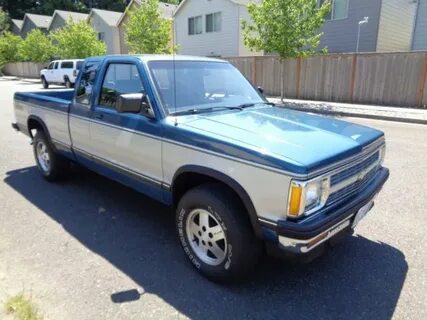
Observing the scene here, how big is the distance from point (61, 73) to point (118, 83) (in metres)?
23.5

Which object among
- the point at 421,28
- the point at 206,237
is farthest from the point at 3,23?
the point at 206,237

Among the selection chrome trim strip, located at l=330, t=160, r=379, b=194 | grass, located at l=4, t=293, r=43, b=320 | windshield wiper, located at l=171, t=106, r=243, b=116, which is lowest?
grass, located at l=4, t=293, r=43, b=320

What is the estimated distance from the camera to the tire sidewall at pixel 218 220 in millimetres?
2801

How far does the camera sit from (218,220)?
2.88m

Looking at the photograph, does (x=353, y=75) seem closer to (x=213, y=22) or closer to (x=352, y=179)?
(x=352, y=179)

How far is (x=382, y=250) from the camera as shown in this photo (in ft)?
11.6

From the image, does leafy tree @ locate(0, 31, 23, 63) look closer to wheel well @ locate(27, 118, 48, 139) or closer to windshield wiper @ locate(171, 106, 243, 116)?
wheel well @ locate(27, 118, 48, 139)

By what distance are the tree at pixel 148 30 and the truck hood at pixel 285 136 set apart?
20.5m

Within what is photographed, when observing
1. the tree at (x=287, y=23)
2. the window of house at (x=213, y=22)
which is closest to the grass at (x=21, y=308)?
the tree at (x=287, y=23)

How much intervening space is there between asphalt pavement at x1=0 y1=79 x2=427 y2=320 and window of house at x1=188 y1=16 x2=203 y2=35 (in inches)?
1004

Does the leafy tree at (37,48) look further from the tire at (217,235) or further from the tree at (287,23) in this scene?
the tire at (217,235)

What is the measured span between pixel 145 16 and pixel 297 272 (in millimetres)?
22234

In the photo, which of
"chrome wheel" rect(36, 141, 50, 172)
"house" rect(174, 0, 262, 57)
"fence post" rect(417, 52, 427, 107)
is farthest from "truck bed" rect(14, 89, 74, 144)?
"house" rect(174, 0, 262, 57)

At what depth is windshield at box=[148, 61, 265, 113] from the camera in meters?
3.51
